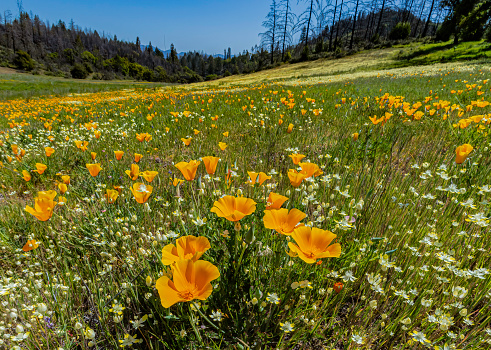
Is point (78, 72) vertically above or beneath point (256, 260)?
above

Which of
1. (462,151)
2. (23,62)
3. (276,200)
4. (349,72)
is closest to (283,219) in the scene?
(276,200)

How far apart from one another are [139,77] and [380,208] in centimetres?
9373

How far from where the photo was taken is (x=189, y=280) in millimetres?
957

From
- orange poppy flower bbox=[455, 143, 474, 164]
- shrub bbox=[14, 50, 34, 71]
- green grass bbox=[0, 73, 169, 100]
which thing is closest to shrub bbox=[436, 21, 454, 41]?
green grass bbox=[0, 73, 169, 100]

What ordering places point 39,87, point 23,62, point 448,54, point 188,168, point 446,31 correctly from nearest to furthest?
point 188,168, point 39,87, point 448,54, point 446,31, point 23,62

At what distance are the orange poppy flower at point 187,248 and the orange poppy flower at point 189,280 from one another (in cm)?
6

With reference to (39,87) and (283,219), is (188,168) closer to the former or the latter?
(283,219)

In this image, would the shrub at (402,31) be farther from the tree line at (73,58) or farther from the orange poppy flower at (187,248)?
the orange poppy flower at (187,248)

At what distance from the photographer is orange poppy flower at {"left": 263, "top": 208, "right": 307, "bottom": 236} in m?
1.03

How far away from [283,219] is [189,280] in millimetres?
485

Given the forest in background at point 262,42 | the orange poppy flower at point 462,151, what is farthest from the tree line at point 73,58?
the orange poppy flower at point 462,151

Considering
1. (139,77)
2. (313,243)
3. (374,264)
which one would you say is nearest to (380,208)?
(374,264)

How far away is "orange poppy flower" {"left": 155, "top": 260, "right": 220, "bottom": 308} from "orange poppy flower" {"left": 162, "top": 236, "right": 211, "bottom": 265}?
0.06 m

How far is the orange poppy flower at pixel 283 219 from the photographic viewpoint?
3.38 ft
